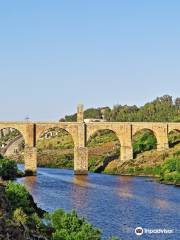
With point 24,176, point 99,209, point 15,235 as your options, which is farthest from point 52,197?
point 15,235

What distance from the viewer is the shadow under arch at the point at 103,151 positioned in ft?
400

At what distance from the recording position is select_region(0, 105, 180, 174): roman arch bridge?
11025 centimetres

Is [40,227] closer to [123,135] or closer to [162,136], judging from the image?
[123,135]

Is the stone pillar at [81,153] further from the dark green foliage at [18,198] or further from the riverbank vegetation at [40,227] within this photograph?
the riverbank vegetation at [40,227]

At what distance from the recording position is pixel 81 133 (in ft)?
370

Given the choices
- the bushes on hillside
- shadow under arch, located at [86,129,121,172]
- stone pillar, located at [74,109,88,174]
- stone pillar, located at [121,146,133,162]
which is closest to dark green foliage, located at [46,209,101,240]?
the bushes on hillside

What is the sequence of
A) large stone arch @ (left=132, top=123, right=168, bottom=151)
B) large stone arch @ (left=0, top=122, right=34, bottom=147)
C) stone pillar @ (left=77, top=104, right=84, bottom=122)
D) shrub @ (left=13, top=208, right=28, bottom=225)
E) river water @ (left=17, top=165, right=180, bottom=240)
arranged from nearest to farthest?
shrub @ (left=13, top=208, right=28, bottom=225) → river water @ (left=17, top=165, right=180, bottom=240) → large stone arch @ (left=0, top=122, right=34, bottom=147) → stone pillar @ (left=77, top=104, right=84, bottom=122) → large stone arch @ (left=132, top=123, right=168, bottom=151)

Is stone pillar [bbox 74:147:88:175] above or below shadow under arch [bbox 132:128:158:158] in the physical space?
below

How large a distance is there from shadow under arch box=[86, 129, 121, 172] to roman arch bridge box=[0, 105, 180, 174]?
7.79 ft

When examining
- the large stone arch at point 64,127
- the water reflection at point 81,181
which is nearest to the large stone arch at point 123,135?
the large stone arch at point 64,127

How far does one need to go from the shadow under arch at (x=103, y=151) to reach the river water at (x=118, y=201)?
75.9 feet

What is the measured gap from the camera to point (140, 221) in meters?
52.1

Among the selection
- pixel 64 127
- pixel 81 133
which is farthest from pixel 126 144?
pixel 64 127

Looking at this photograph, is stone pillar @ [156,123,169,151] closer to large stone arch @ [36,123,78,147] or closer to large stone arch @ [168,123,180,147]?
large stone arch @ [168,123,180,147]
